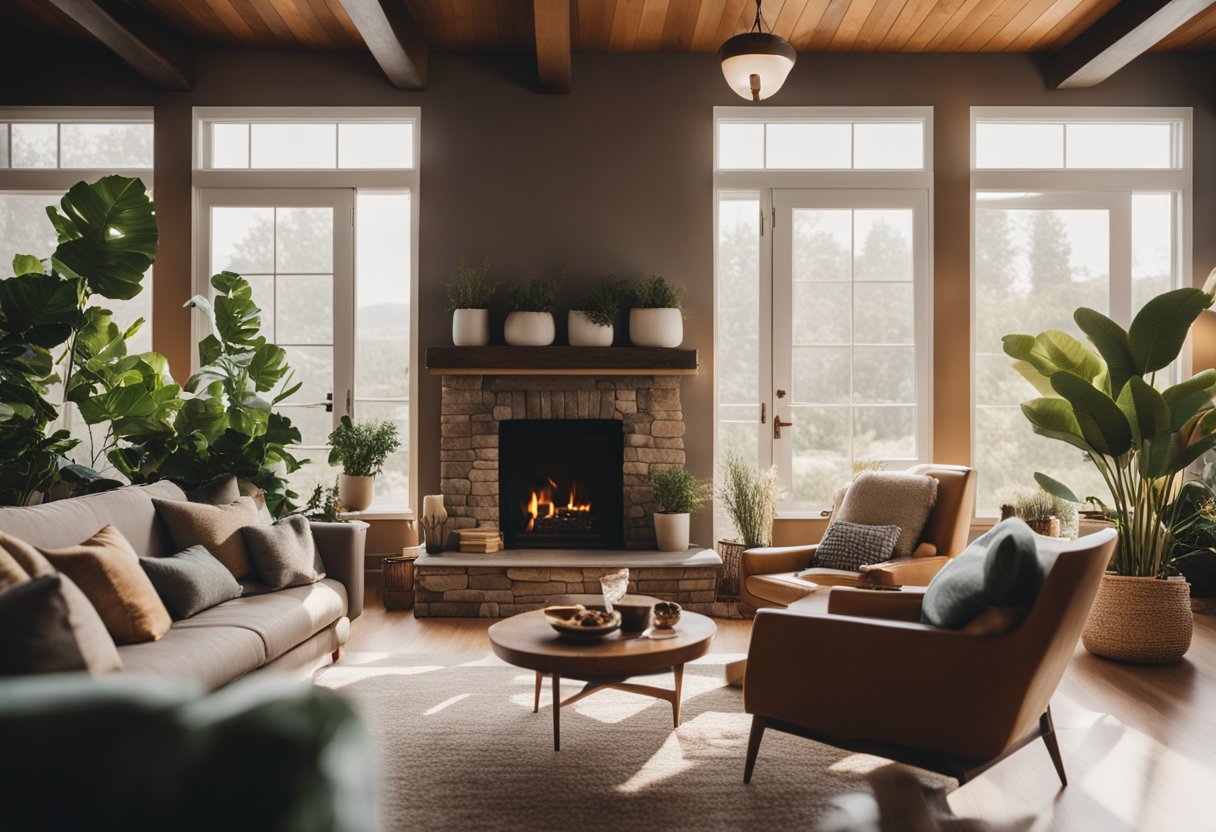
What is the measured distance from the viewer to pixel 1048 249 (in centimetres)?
569

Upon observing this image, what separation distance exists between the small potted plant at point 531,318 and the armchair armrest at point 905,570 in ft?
7.88

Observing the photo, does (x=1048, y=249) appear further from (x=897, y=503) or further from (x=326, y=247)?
(x=326, y=247)

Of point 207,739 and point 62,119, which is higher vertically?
point 62,119

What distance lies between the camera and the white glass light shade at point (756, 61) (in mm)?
3654

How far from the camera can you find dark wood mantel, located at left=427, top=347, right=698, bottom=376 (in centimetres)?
524

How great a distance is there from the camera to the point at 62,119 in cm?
563

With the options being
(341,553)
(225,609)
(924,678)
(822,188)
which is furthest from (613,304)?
(924,678)

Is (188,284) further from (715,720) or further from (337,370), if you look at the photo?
(715,720)

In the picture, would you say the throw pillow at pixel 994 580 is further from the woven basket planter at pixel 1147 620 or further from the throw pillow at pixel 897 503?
the woven basket planter at pixel 1147 620

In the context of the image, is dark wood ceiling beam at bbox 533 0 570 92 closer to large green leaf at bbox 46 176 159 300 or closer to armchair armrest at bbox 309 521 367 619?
large green leaf at bbox 46 176 159 300

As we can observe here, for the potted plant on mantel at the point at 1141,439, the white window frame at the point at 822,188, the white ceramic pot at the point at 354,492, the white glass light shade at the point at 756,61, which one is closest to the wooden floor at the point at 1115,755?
the potted plant on mantel at the point at 1141,439

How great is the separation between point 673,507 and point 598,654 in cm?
252

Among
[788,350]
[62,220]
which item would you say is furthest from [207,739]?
[788,350]

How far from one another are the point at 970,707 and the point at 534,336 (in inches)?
138
